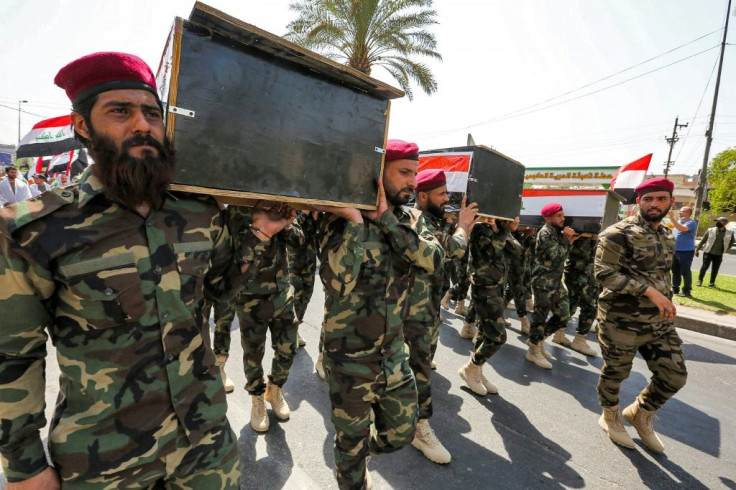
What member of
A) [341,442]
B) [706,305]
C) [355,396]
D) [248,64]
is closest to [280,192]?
[248,64]

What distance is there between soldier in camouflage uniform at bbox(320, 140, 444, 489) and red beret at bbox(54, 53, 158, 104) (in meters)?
1.07

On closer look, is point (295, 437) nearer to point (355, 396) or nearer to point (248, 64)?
point (355, 396)

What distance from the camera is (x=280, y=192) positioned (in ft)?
5.18

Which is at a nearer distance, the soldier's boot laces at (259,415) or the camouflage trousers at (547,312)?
the soldier's boot laces at (259,415)

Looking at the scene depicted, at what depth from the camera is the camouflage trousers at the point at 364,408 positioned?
80.7 inches

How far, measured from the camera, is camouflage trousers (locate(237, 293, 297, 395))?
9.71ft

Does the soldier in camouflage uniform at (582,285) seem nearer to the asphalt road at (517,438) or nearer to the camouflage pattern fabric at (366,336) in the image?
the asphalt road at (517,438)

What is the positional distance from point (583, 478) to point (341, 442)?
1.91 meters

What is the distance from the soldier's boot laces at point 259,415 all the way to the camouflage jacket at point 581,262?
4.71 m

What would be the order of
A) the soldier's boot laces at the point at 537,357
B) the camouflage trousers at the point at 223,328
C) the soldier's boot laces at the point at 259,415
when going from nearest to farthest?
the soldier's boot laces at the point at 259,415 < the camouflage trousers at the point at 223,328 < the soldier's boot laces at the point at 537,357

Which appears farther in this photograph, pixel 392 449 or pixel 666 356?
pixel 666 356

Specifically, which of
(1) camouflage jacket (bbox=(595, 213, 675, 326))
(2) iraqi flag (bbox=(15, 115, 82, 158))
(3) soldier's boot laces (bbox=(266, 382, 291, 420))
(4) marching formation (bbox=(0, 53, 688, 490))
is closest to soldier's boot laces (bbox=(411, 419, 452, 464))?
(4) marching formation (bbox=(0, 53, 688, 490))

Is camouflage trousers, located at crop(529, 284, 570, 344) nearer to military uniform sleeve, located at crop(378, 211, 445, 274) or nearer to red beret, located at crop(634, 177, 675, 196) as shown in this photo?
red beret, located at crop(634, 177, 675, 196)

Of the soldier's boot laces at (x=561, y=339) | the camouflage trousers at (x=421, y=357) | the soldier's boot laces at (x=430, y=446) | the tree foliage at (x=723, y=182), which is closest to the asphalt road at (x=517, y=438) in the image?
the soldier's boot laces at (x=430, y=446)
